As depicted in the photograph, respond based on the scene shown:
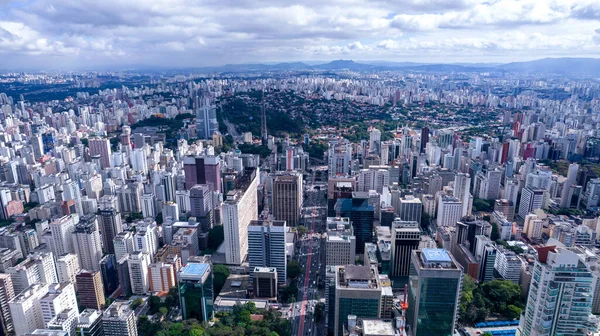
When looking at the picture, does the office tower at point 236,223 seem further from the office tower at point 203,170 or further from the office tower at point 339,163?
the office tower at point 339,163

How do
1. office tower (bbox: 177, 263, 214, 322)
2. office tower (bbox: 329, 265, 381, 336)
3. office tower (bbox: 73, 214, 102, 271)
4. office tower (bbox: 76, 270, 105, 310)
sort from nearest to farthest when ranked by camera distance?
1. office tower (bbox: 329, 265, 381, 336)
2. office tower (bbox: 177, 263, 214, 322)
3. office tower (bbox: 76, 270, 105, 310)
4. office tower (bbox: 73, 214, 102, 271)

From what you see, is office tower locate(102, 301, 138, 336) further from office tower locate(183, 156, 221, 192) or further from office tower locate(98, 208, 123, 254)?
office tower locate(183, 156, 221, 192)

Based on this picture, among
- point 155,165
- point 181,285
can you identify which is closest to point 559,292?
point 181,285

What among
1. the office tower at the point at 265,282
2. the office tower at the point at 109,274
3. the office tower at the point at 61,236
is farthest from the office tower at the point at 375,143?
the office tower at the point at 61,236

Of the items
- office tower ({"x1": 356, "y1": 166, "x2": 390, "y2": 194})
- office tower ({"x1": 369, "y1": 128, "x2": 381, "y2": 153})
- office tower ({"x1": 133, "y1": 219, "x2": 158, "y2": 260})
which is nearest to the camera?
office tower ({"x1": 133, "y1": 219, "x2": 158, "y2": 260})

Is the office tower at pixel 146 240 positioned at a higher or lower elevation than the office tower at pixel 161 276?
higher

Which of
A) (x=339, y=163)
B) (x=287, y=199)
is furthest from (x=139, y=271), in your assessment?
(x=339, y=163)

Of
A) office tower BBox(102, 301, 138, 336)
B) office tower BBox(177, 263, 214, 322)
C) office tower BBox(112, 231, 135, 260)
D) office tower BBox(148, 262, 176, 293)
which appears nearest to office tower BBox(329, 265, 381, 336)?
office tower BBox(177, 263, 214, 322)

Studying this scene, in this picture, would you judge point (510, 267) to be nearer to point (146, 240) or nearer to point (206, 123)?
point (146, 240)

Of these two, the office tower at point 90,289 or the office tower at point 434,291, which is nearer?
the office tower at point 434,291
